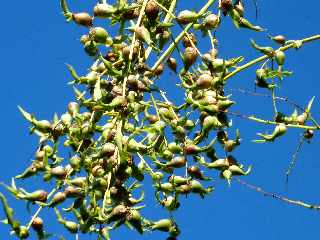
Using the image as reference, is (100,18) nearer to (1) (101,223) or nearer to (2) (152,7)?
(2) (152,7)

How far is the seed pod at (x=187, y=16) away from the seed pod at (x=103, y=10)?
0.42 feet

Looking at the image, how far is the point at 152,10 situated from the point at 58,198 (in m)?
0.40

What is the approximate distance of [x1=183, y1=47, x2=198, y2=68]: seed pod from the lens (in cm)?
177

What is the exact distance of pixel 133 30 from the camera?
66.7 inches

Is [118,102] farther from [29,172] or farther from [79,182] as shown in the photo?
[29,172]

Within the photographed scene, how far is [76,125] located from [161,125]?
0.55 ft

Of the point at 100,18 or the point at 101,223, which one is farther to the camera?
the point at 100,18

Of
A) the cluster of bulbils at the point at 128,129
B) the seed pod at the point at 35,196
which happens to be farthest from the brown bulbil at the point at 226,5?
the seed pod at the point at 35,196

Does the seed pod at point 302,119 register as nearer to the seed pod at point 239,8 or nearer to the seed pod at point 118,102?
the seed pod at point 239,8

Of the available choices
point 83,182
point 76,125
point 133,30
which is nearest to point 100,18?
point 133,30

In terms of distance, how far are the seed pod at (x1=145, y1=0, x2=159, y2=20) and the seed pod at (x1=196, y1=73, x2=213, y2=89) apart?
0.48ft

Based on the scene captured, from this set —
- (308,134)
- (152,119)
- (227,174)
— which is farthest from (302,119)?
(152,119)

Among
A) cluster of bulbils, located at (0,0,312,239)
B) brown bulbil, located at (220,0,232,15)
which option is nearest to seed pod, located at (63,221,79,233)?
cluster of bulbils, located at (0,0,312,239)

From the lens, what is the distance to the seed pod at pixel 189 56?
5.81ft
